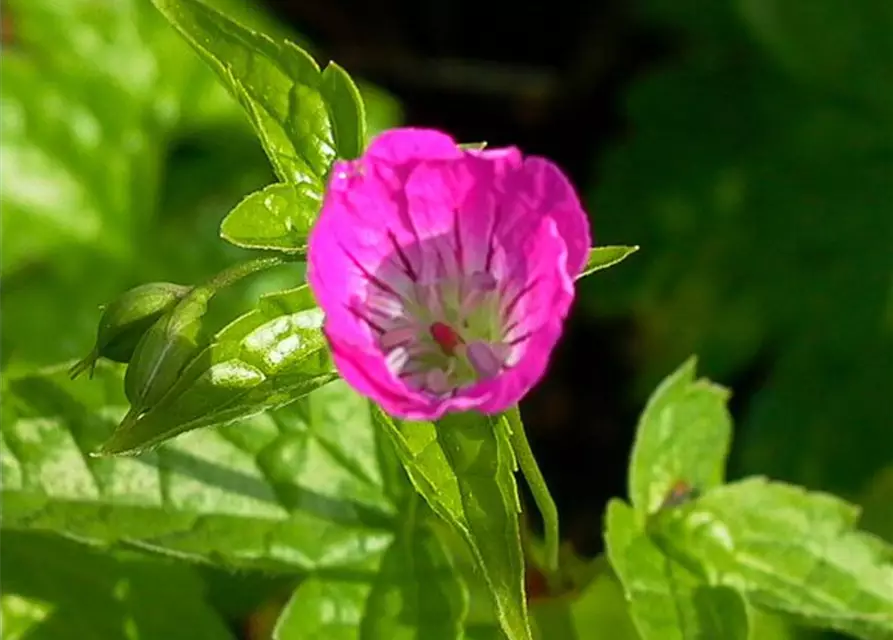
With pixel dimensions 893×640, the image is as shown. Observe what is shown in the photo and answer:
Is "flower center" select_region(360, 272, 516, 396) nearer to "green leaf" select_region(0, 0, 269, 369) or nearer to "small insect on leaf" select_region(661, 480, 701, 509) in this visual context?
"small insect on leaf" select_region(661, 480, 701, 509)

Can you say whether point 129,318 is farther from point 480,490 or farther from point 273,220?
point 480,490

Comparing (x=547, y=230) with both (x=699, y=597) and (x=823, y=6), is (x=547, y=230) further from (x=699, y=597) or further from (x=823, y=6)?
(x=823, y=6)

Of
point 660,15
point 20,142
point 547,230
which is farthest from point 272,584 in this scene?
point 660,15

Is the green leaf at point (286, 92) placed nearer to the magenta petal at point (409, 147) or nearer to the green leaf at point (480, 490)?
the magenta petal at point (409, 147)

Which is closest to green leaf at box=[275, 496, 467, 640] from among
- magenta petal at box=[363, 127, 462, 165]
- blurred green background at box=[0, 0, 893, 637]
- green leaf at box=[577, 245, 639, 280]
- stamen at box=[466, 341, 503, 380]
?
stamen at box=[466, 341, 503, 380]

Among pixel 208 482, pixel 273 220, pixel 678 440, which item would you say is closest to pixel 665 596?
pixel 678 440

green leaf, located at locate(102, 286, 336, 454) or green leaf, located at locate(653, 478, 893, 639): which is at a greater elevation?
green leaf, located at locate(102, 286, 336, 454)
